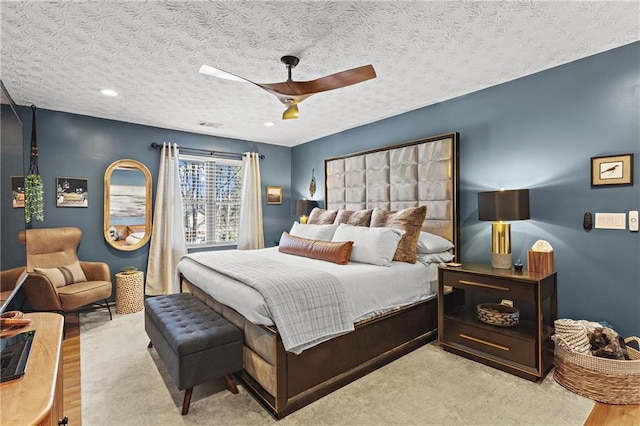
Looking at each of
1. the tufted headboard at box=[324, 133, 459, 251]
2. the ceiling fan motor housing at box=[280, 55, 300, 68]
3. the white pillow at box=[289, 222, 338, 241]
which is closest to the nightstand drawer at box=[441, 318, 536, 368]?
the tufted headboard at box=[324, 133, 459, 251]

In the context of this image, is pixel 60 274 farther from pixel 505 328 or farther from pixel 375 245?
pixel 505 328

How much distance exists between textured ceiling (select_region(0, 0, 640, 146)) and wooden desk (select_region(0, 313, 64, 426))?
194cm

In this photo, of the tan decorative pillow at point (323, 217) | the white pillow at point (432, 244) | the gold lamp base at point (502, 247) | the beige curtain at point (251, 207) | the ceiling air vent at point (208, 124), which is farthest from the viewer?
the beige curtain at point (251, 207)

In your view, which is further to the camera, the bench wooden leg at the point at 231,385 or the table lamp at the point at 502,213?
the table lamp at the point at 502,213

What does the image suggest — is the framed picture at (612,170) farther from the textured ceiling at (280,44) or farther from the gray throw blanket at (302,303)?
the gray throw blanket at (302,303)

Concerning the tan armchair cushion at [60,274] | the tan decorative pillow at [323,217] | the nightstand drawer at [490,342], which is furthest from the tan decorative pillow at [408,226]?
the tan armchair cushion at [60,274]

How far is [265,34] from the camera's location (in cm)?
225

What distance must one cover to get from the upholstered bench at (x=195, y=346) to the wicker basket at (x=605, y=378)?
2.36 meters

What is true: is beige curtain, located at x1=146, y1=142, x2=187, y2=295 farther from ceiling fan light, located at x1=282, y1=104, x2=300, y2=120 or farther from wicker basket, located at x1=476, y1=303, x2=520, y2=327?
wicker basket, located at x1=476, y1=303, x2=520, y2=327

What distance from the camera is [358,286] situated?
2.53m

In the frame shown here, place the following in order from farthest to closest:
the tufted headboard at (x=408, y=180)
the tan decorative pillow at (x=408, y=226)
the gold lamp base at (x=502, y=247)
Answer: the tufted headboard at (x=408, y=180) → the tan decorative pillow at (x=408, y=226) → the gold lamp base at (x=502, y=247)

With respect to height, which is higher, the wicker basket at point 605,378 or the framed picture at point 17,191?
the framed picture at point 17,191

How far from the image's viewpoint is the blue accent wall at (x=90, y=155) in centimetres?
392

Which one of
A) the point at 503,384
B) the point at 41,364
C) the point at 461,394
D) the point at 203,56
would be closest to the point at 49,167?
the point at 203,56
